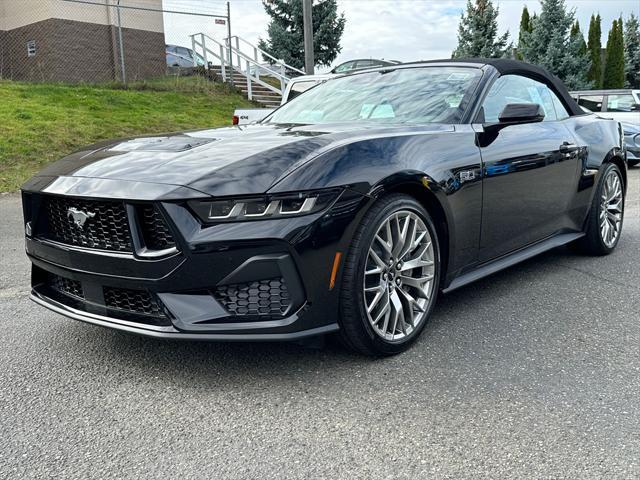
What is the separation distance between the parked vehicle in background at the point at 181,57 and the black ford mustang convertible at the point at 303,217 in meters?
15.9

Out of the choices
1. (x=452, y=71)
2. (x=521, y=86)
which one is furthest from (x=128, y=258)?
(x=521, y=86)

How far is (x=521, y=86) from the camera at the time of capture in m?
4.07

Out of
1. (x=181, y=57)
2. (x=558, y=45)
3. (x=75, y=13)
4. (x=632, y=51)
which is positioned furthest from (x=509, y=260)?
(x=632, y=51)

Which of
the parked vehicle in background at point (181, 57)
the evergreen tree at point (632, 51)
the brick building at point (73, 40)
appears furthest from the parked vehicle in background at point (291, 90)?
the evergreen tree at point (632, 51)

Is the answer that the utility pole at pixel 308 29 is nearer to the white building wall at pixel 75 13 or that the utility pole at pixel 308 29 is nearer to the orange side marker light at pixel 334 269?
the white building wall at pixel 75 13

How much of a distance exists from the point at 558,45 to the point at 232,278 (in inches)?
1012

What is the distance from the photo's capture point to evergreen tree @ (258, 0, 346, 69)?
24.0 meters

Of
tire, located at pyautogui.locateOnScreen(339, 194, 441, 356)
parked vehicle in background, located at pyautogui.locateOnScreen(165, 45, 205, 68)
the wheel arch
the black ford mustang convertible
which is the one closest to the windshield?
the black ford mustang convertible

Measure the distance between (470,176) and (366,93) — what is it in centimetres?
102

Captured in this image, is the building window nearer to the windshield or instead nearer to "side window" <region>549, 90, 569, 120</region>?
the windshield

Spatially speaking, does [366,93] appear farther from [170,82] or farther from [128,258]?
[170,82]

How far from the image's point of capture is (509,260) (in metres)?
3.72

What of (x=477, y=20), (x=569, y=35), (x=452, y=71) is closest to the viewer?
(x=452, y=71)

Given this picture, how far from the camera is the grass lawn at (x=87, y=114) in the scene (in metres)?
9.59
